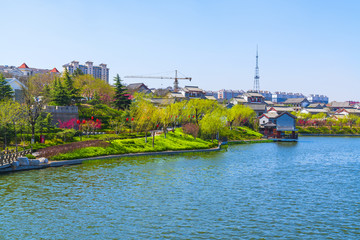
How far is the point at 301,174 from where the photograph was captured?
35.3 meters

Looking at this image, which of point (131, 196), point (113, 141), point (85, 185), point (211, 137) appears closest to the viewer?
point (131, 196)

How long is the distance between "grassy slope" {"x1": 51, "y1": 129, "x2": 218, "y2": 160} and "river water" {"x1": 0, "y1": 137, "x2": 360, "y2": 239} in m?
3.16

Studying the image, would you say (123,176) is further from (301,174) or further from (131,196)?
(301,174)

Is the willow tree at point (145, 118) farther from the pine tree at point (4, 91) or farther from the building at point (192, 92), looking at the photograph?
the building at point (192, 92)

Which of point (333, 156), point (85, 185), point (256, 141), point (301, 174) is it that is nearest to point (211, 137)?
point (256, 141)

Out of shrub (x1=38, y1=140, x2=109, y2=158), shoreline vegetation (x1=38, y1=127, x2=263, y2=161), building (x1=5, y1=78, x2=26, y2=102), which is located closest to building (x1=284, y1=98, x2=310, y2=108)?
shoreline vegetation (x1=38, y1=127, x2=263, y2=161)

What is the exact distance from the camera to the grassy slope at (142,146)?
40.4 meters

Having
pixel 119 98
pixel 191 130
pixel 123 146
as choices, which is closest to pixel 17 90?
pixel 119 98

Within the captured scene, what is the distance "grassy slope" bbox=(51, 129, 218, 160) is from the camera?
Answer: 40441mm

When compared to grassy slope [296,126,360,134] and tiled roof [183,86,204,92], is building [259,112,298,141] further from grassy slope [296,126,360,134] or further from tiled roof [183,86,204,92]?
tiled roof [183,86,204,92]

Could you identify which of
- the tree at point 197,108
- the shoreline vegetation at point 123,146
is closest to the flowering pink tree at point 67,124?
the shoreline vegetation at point 123,146

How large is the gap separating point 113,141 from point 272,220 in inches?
1222

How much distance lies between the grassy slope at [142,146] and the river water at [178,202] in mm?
3159

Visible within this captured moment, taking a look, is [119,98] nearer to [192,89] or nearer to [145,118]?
[145,118]
